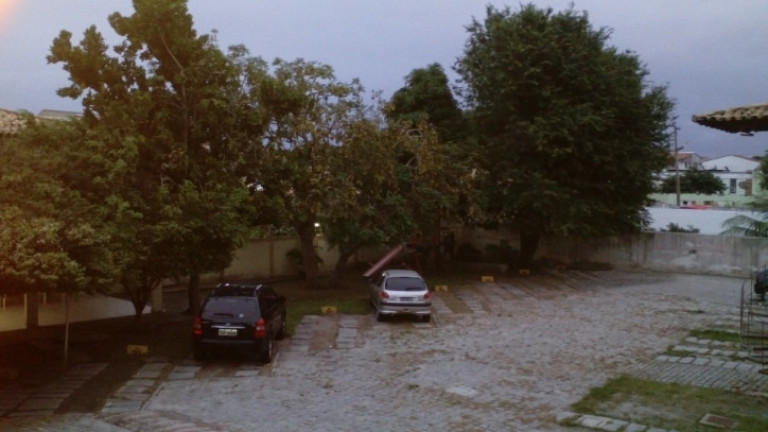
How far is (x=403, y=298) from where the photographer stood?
2223cm

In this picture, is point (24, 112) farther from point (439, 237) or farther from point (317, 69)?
point (439, 237)

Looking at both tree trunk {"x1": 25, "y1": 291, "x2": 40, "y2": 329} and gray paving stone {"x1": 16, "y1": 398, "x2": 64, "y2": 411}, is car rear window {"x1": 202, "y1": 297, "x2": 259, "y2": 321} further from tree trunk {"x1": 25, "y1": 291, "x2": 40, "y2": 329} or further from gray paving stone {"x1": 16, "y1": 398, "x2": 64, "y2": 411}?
tree trunk {"x1": 25, "y1": 291, "x2": 40, "y2": 329}

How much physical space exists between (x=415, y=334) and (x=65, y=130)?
1071cm

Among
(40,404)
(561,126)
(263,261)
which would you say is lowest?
(40,404)

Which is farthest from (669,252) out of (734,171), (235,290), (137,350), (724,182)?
(734,171)

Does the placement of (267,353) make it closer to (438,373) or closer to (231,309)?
(231,309)

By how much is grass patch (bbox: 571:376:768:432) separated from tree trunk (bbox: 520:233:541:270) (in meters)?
19.6

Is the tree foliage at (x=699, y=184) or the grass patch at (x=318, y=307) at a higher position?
the tree foliage at (x=699, y=184)

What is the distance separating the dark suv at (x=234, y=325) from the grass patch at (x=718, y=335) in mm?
11849

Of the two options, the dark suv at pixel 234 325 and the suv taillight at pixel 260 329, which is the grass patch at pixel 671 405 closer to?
the suv taillight at pixel 260 329

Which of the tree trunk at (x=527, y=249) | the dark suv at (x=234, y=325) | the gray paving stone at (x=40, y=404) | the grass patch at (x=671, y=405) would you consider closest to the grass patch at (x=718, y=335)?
the grass patch at (x=671, y=405)

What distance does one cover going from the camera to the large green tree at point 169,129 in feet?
54.0

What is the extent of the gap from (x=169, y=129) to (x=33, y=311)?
685cm

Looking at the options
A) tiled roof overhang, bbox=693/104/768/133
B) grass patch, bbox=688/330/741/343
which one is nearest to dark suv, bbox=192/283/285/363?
tiled roof overhang, bbox=693/104/768/133
